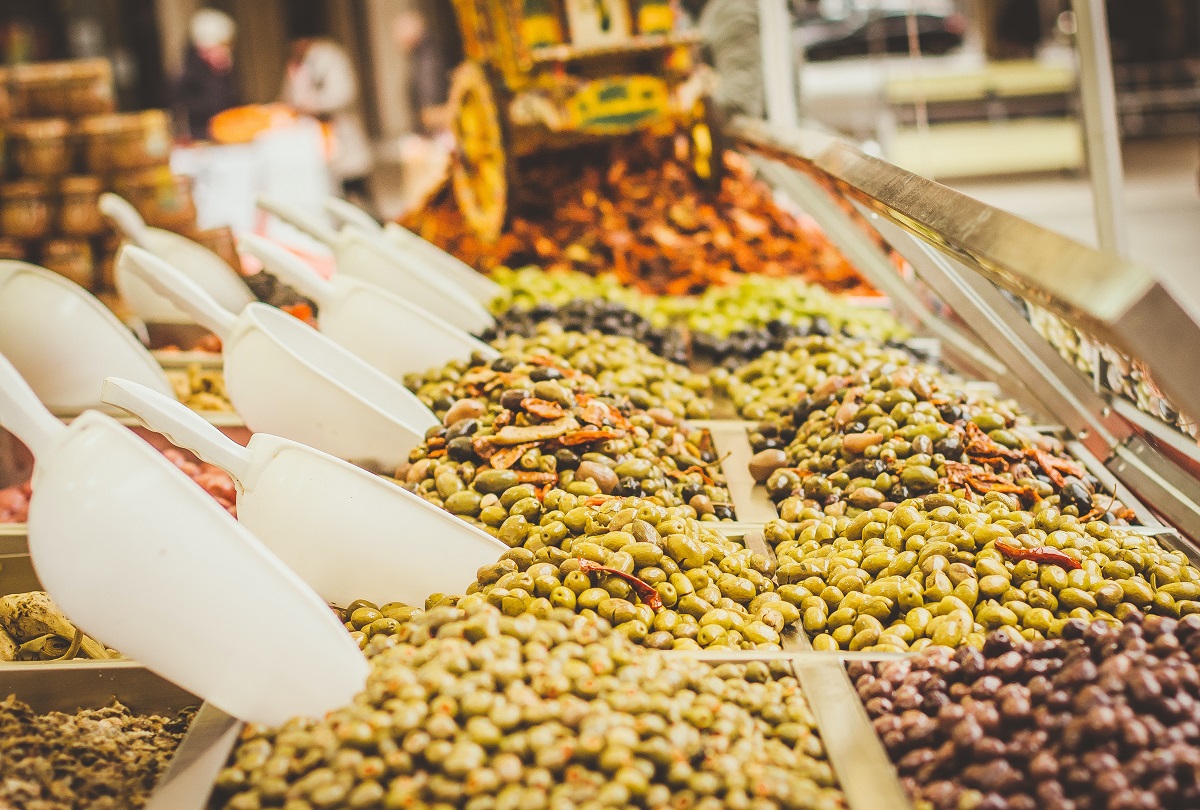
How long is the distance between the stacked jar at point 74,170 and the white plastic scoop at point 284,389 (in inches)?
118

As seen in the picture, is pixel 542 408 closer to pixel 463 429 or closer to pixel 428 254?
pixel 463 429

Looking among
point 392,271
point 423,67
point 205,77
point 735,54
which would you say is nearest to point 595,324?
point 392,271

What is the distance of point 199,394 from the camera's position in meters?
2.69

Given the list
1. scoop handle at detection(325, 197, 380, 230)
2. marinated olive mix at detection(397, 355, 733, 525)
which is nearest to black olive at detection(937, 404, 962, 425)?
marinated olive mix at detection(397, 355, 733, 525)

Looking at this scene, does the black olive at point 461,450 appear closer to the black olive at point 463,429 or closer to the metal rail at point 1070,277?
the black olive at point 463,429

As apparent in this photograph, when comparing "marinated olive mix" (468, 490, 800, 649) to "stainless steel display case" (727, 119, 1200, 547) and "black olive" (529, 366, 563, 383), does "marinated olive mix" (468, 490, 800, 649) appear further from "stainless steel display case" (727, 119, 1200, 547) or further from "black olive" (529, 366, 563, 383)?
"stainless steel display case" (727, 119, 1200, 547)

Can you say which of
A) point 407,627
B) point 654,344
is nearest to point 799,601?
point 407,627

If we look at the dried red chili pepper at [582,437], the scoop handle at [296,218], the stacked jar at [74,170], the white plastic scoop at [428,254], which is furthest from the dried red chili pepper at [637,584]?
the stacked jar at [74,170]

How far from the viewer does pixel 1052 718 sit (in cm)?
123

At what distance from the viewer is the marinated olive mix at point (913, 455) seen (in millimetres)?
1946

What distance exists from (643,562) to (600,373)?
972 mm

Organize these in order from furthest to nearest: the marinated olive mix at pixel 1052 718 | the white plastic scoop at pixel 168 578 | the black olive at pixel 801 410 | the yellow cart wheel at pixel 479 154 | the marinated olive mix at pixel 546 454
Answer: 1. the yellow cart wheel at pixel 479 154
2. the black olive at pixel 801 410
3. the marinated olive mix at pixel 546 454
4. the white plastic scoop at pixel 168 578
5. the marinated olive mix at pixel 1052 718

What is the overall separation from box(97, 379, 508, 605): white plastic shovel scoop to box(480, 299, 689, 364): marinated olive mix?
131cm

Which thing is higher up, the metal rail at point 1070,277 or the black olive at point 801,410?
the metal rail at point 1070,277
